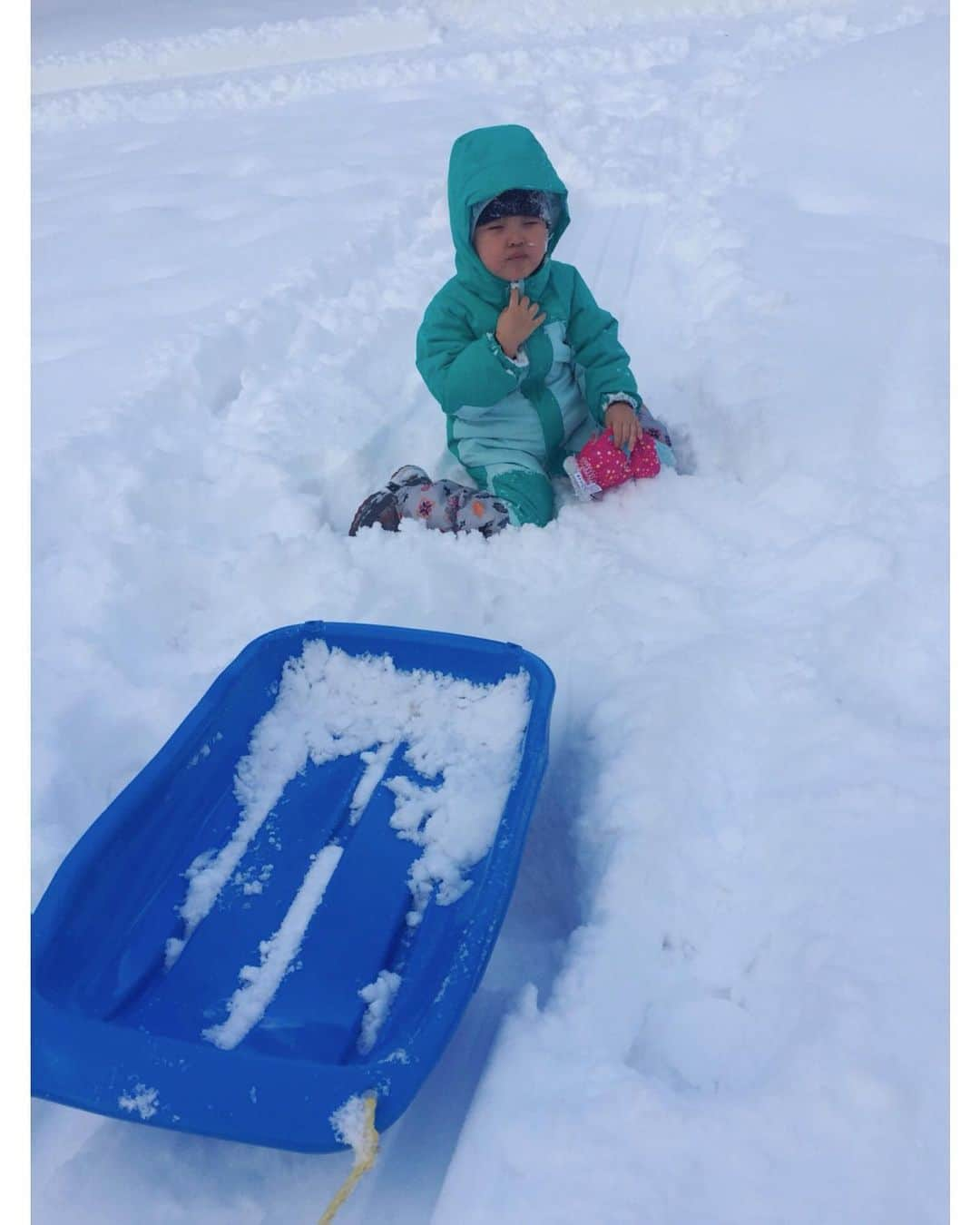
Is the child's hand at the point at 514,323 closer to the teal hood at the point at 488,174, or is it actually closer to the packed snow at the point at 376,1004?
the teal hood at the point at 488,174

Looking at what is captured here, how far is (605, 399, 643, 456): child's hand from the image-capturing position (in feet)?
6.39

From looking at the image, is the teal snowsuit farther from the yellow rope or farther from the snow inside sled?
the yellow rope

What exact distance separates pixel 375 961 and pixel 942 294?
214 centimetres

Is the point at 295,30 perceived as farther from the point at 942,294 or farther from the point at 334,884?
the point at 334,884

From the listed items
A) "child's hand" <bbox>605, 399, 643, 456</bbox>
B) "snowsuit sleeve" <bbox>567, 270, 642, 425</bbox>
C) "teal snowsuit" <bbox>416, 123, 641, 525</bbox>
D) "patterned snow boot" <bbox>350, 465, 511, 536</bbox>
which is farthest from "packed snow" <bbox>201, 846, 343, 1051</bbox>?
"snowsuit sleeve" <bbox>567, 270, 642, 425</bbox>

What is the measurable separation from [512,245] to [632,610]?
0.79 metres

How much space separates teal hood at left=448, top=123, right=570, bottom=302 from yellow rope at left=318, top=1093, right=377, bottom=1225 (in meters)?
1.55

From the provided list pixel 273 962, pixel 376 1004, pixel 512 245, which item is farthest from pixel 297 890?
pixel 512 245

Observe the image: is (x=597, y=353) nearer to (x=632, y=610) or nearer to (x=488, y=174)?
(x=488, y=174)

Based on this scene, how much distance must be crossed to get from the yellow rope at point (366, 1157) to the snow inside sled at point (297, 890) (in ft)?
0.05

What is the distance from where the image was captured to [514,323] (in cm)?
183

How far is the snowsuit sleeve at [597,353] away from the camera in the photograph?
6.77 feet

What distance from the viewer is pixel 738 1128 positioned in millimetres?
939

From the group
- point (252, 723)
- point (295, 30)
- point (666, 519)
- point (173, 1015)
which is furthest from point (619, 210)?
point (295, 30)
